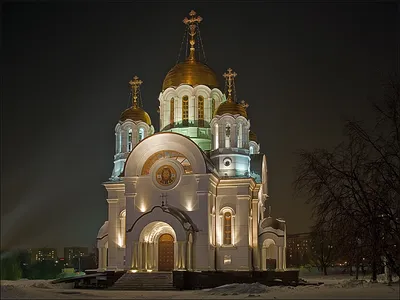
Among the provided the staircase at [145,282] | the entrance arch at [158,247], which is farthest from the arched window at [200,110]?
the staircase at [145,282]

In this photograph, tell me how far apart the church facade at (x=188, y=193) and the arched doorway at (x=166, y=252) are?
0.04 meters

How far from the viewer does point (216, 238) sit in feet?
93.7

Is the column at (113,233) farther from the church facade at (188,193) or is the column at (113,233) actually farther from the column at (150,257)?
the column at (150,257)

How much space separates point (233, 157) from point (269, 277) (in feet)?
19.3

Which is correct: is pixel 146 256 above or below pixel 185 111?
below

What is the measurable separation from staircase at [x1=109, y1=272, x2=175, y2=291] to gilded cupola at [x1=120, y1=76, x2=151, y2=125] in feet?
31.0

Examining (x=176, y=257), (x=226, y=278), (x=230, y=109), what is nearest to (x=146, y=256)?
(x=176, y=257)

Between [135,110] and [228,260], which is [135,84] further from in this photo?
[228,260]

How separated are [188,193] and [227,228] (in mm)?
2746

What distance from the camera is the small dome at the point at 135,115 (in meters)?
32.5

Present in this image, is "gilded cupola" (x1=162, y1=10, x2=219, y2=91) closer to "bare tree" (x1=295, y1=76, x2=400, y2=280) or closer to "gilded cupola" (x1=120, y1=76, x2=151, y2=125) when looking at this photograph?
"gilded cupola" (x1=120, y1=76, x2=151, y2=125)

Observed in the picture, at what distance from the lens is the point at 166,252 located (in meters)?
28.2

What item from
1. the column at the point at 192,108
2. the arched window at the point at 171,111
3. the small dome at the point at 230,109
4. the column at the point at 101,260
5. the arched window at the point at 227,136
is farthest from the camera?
the arched window at the point at 171,111

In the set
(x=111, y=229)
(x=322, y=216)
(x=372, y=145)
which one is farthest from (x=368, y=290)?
(x=111, y=229)
